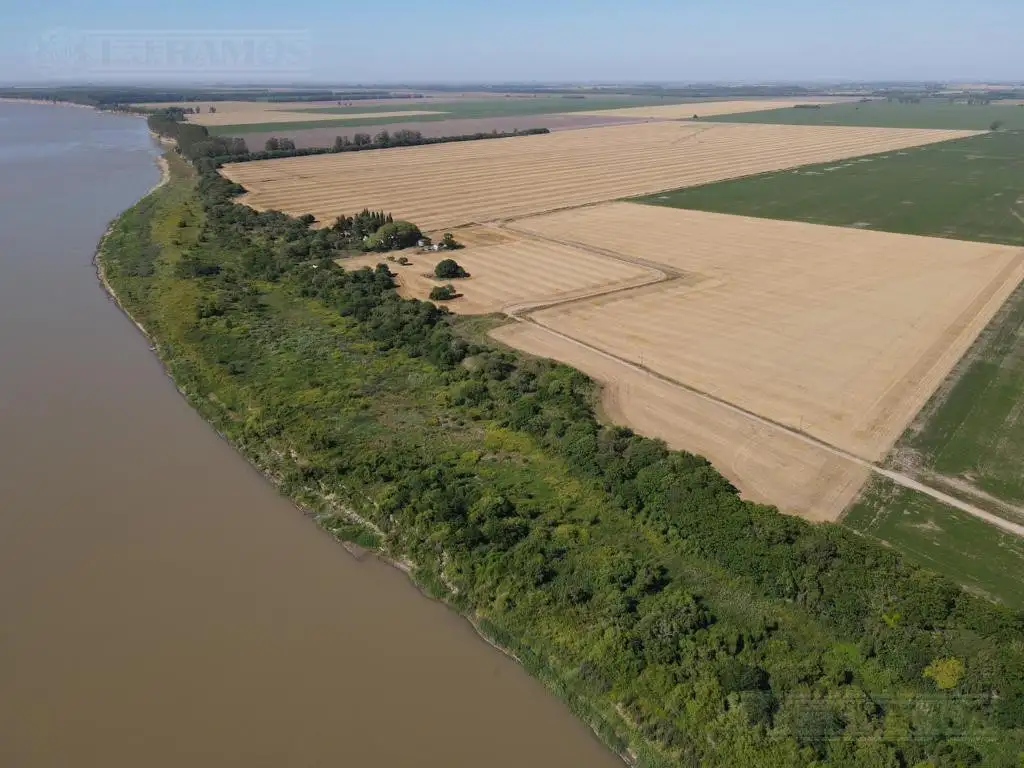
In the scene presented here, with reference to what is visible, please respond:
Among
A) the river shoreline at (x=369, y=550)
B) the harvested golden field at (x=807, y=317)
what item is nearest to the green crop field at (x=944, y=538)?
the harvested golden field at (x=807, y=317)

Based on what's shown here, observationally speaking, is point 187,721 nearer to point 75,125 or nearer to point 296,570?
point 296,570

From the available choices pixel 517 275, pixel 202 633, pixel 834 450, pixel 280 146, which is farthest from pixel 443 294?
pixel 280 146

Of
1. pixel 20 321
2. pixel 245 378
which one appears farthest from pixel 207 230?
pixel 245 378

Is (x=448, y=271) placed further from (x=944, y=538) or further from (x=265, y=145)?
(x=265, y=145)

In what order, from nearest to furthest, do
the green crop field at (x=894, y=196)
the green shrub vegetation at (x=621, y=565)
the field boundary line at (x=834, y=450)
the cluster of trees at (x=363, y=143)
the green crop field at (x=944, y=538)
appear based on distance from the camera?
1. the green shrub vegetation at (x=621, y=565)
2. the green crop field at (x=944, y=538)
3. the field boundary line at (x=834, y=450)
4. the green crop field at (x=894, y=196)
5. the cluster of trees at (x=363, y=143)

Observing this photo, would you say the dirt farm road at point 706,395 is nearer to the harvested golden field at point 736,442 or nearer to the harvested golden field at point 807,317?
the harvested golden field at point 736,442

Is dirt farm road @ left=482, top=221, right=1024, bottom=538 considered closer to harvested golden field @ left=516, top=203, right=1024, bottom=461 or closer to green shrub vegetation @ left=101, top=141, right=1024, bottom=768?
harvested golden field @ left=516, top=203, right=1024, bottom=461
